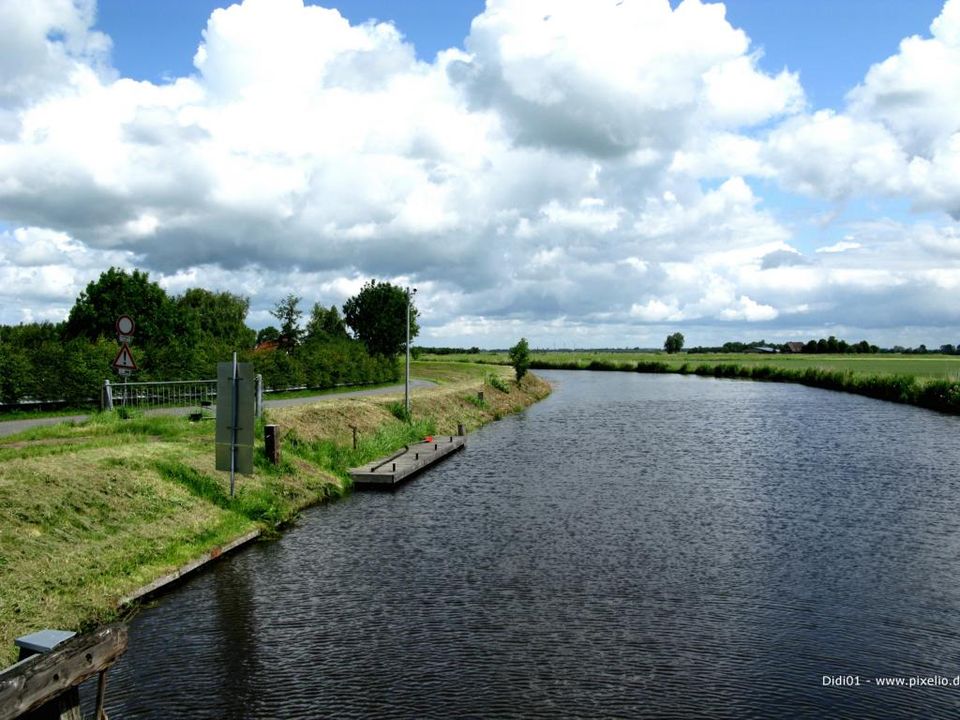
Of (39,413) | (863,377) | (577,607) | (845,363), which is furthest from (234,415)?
(845,363)

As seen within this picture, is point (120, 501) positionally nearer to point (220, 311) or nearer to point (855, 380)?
point (855, 380)

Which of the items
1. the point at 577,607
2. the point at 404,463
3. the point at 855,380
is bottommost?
the point at 577,607

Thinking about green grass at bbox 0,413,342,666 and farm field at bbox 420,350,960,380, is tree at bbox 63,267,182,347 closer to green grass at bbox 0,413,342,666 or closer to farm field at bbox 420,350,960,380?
green grass at bbox 0,413,342,666

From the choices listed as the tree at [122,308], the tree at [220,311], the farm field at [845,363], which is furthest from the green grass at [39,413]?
the tree at [220,311]

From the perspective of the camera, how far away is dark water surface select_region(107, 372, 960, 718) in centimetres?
1121

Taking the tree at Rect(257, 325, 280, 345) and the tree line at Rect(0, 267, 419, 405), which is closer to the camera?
the tree line at Rect(0, 267, 419, 405)

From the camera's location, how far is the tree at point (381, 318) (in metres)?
103

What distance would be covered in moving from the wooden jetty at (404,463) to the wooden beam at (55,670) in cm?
2014

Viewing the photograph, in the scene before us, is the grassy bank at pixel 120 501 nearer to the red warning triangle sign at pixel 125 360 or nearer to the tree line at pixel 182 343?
the red warning triangle sign at pixel 125 360

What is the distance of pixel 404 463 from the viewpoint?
105 ft

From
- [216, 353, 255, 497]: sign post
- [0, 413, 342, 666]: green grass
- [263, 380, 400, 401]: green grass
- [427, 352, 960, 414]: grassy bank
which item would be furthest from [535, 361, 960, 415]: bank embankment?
[216, 353, 255, 497]: sign post

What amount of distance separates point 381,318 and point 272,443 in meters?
79.0

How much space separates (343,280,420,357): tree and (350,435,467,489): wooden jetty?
61856 mm

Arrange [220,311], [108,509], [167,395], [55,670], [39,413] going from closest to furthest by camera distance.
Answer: [55,670], [108,509], [39,413], [167,395], [220,311]
